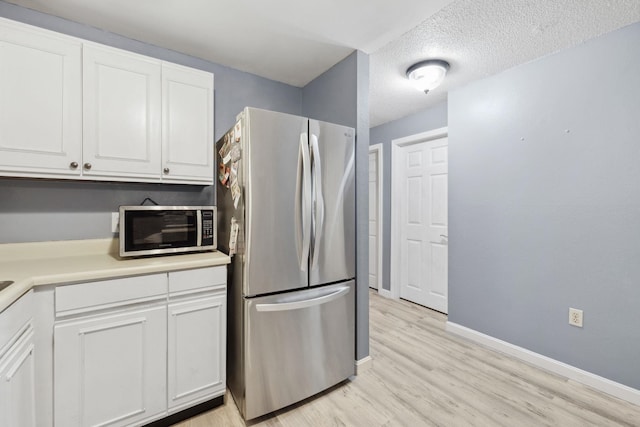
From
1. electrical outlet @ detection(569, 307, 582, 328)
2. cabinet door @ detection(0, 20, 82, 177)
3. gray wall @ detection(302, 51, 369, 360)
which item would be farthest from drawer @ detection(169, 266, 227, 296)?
electrical outlet @ detection(569, 307, 582, 328)

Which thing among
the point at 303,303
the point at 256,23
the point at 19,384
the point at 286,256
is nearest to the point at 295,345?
the point at 303,303

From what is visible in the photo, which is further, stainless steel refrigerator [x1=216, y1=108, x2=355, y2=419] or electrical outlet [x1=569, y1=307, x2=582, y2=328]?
electrical outlet [x1=569, y1=307, x2=582, y2=328]

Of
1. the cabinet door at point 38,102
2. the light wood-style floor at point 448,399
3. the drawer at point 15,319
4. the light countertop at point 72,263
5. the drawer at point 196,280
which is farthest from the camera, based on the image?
the light wood-style floor at point 448,399

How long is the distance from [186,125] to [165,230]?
2.32ft

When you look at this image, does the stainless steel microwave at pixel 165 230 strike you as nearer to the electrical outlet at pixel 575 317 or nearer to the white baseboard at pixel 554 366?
the white baseboard at pixel 554 366

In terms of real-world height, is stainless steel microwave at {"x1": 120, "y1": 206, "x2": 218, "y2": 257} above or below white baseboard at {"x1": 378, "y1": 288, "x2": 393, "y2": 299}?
above

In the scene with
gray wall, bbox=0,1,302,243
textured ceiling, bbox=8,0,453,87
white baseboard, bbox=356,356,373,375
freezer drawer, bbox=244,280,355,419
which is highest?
textured ceiling, bbox=8,0,453,87

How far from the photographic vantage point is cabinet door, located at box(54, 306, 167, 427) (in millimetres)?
1243

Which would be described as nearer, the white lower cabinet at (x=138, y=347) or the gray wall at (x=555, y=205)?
the white lower cabinet at (x=138, y=347)

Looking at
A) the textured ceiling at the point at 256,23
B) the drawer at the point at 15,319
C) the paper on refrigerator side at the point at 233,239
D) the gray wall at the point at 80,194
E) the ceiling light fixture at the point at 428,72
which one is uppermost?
the textured ceiling at the point at 256,23

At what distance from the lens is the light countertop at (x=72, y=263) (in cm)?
118

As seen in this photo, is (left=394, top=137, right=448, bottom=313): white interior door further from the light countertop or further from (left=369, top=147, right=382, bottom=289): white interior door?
the light countertop

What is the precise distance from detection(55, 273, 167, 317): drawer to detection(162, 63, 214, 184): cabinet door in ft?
2.31

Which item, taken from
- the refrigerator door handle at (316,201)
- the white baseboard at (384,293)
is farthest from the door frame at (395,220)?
the refrigerator door handle at (316,201)
